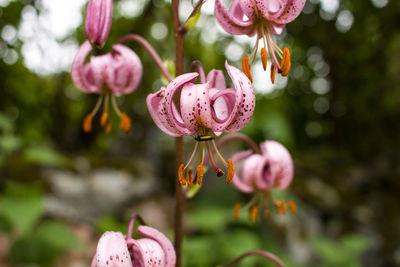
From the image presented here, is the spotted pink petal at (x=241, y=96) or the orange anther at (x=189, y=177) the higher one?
the spotted pink petal at (x=241, y=96)

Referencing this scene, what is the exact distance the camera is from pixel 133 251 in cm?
71

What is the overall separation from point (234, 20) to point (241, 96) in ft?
0.74

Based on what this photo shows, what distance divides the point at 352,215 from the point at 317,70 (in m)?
1.57

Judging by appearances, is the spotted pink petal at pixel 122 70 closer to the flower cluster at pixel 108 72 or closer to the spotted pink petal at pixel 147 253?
the flower cluster at pixel 108 72

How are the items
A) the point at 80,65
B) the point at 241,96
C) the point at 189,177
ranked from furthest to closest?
the point at 80,65 < the point at 189,177 < the point at 241,96

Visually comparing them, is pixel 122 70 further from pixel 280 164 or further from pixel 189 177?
pixel 280 164

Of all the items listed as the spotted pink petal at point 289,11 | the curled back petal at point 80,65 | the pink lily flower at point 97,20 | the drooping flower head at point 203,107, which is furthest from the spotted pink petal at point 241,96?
the curled back petal at point 80,65

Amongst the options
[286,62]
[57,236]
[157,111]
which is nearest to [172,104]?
[157,111]

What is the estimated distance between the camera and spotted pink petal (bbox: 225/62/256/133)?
0.63 metres

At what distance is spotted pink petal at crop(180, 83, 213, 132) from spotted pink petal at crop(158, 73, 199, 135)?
16mm

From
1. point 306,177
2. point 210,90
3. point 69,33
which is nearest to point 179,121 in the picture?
point 210,90

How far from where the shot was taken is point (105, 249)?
64 centimetres

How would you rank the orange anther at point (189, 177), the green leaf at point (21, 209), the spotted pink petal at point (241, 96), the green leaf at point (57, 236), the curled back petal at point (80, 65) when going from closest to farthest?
the spotted pink petal at point (241, 96)
the orange anther at point (189, 177)
the curled back petal at point (80, 65)
the green leaf at point (21, 209)
the green leaf at point (57, 236)

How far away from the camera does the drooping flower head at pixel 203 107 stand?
0.64 meters
